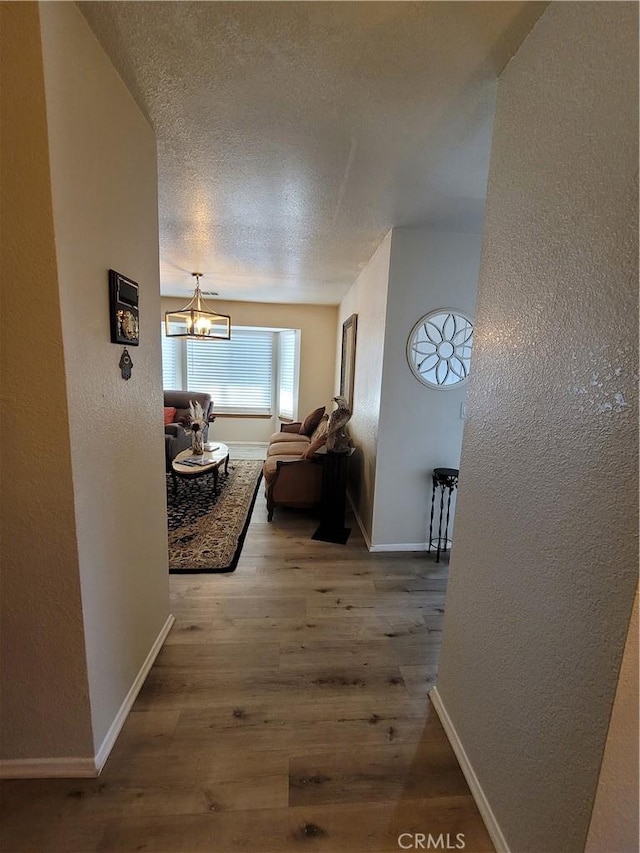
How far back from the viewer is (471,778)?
4.10 ft

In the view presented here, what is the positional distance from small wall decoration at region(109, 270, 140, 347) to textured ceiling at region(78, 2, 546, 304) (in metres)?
0.73

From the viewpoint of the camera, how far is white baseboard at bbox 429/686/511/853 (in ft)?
3.56

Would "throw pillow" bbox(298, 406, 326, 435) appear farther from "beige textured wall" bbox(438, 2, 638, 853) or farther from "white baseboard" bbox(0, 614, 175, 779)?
"white baseboard" bbox(0, 614, 175, 779)

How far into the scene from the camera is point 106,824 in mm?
1113

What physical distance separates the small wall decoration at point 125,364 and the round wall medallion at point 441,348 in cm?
195

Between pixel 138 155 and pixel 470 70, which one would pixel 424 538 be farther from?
pixel 138 155

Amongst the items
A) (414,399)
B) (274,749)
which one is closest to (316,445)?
(414,399)

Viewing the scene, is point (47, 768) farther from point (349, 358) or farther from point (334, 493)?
point (349, 358)

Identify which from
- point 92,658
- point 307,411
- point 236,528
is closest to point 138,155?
point 92,658

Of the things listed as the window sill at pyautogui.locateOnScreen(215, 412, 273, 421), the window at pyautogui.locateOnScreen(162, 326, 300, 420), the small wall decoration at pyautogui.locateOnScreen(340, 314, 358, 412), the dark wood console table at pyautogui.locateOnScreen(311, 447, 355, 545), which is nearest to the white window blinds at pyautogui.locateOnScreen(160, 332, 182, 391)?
the window at pyautogui.locateOnScreen(162, 326, 300, 420)

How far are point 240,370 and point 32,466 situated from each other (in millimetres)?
5411

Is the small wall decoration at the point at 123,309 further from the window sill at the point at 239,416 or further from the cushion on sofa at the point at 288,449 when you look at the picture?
the window sill at the point at 239,416

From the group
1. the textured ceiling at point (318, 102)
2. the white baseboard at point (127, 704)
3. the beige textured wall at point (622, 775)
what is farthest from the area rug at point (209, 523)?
the textured ceiling at point (318, 102)

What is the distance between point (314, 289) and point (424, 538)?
326 centimetres
